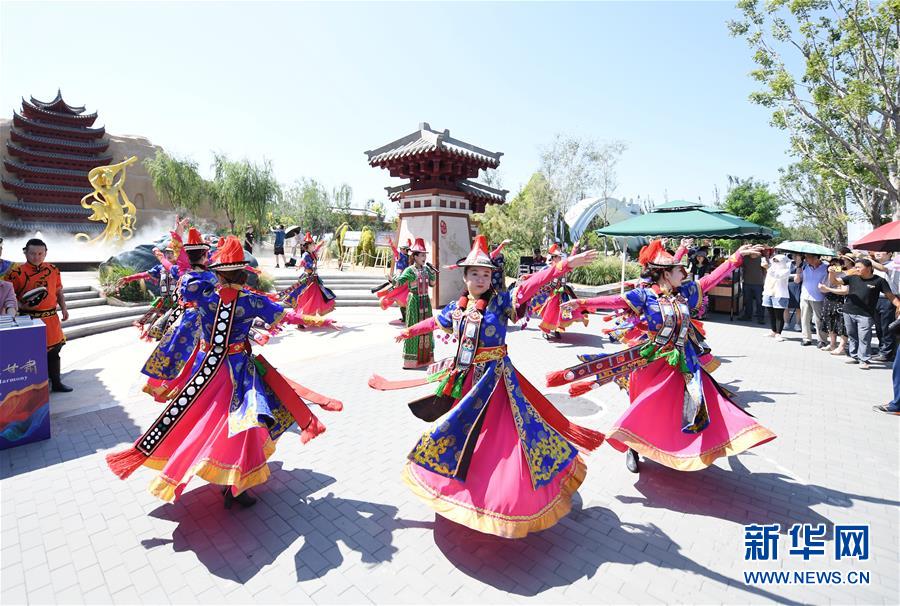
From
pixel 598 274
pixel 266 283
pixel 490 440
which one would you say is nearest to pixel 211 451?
pixel 490 440

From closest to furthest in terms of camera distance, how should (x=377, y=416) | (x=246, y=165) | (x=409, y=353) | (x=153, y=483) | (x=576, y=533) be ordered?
(x=153, y=483)
(x=576, y=533)
(x=377, y=416)
(x=409, y=353)
(x=246, y=165)

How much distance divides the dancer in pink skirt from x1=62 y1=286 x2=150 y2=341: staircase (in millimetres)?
11104

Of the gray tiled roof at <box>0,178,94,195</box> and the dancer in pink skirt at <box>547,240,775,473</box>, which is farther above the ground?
the gray tiled roof at <box>0,178,94,195</box>

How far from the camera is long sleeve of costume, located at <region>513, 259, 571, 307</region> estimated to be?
3.48 meters

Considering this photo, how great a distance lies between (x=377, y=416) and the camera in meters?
5.85

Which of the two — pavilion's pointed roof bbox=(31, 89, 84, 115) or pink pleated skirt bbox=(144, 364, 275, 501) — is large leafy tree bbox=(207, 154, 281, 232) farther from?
pink pleated skirt bbox=(144, 364, 275, 501)

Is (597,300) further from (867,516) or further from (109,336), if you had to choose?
(109,336)

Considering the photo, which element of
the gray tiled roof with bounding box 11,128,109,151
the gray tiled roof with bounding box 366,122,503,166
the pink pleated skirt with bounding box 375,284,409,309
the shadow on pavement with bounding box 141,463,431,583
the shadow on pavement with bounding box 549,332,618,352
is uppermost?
the gray tiled roof with bounding box 11,128,109,151

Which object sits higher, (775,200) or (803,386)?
(775,200)

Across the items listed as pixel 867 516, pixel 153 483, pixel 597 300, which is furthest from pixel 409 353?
pixel 867 516

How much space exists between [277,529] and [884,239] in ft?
28.1

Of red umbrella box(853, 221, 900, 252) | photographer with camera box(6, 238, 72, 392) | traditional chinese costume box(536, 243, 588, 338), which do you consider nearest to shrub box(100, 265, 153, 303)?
photographer with camera box(6, 238, 72, 392)

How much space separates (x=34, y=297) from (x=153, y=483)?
4420 millimetres

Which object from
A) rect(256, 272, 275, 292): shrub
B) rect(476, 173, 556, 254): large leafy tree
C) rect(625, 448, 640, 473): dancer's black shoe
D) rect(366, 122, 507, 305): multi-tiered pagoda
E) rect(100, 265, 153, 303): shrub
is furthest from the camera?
rect(476, 173, 556, 254): large leafy tree
